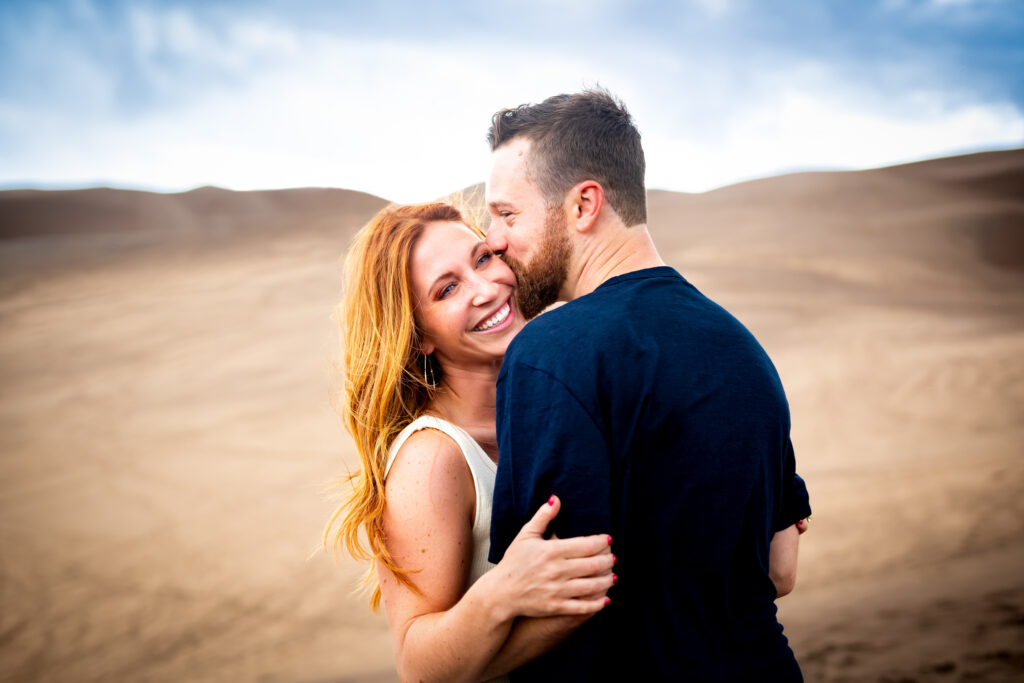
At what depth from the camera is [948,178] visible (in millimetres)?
38438

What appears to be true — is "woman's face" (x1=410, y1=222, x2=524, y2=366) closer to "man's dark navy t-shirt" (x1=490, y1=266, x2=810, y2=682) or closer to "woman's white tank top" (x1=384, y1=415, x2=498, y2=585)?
"woman's white tank top" (x1=384, y1=415, x2=498, y2=585)

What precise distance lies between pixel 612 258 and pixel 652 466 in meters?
0.73

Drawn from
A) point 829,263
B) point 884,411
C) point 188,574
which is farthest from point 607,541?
point 829,263

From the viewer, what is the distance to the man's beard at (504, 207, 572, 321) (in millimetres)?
2494

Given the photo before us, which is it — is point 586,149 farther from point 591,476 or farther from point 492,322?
point 591,476

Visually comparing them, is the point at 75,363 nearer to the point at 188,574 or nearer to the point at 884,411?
the point at 188,574

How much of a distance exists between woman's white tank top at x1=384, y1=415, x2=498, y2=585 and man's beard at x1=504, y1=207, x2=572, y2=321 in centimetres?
53

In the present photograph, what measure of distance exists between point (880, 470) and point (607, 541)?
9.35 m

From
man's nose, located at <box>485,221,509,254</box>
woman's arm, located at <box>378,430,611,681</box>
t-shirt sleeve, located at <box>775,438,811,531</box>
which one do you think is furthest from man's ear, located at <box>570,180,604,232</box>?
t-shirt sleeve, located at <box>775,438,811,531</box>

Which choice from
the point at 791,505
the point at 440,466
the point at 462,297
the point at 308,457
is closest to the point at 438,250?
the point at 462,297

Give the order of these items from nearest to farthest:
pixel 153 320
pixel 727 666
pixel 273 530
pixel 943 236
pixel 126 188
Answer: pixel 727 666
pixel 273 530
pixel 153 320
pixel 943 236
pixel 126 188

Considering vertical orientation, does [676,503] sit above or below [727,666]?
above

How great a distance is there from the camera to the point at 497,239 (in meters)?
2.64

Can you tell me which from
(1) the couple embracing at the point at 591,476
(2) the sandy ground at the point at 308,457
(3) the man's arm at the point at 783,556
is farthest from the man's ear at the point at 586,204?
(2) the sandy ground at the point at 308,457
